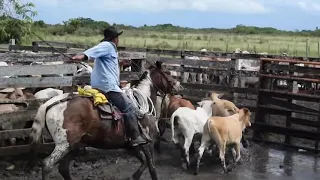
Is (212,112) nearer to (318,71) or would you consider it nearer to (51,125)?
(318,71)

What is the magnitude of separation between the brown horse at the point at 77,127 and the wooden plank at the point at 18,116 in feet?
5.87

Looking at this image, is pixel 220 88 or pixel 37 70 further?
pixel 220 88

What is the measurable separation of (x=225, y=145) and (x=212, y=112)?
1999 millimetres

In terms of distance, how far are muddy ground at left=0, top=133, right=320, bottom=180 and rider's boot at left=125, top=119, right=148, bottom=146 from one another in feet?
4.46

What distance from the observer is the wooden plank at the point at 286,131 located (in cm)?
1223

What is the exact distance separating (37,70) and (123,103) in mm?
2403

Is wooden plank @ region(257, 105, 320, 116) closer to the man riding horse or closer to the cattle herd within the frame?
the cattle herd

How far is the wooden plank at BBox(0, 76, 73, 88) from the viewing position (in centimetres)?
902

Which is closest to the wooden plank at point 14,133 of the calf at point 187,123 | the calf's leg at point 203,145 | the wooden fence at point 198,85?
the wooden fence at point 198,85

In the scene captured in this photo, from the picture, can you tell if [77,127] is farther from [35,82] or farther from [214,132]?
[214,132]

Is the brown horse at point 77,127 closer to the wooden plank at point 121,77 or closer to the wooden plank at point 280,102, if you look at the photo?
the wooden plank at point 121,77

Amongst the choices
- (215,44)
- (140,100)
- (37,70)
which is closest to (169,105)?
(140,100)

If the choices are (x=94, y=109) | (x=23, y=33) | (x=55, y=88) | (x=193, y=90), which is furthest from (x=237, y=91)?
(x=23, y=33)

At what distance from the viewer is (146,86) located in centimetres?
970
